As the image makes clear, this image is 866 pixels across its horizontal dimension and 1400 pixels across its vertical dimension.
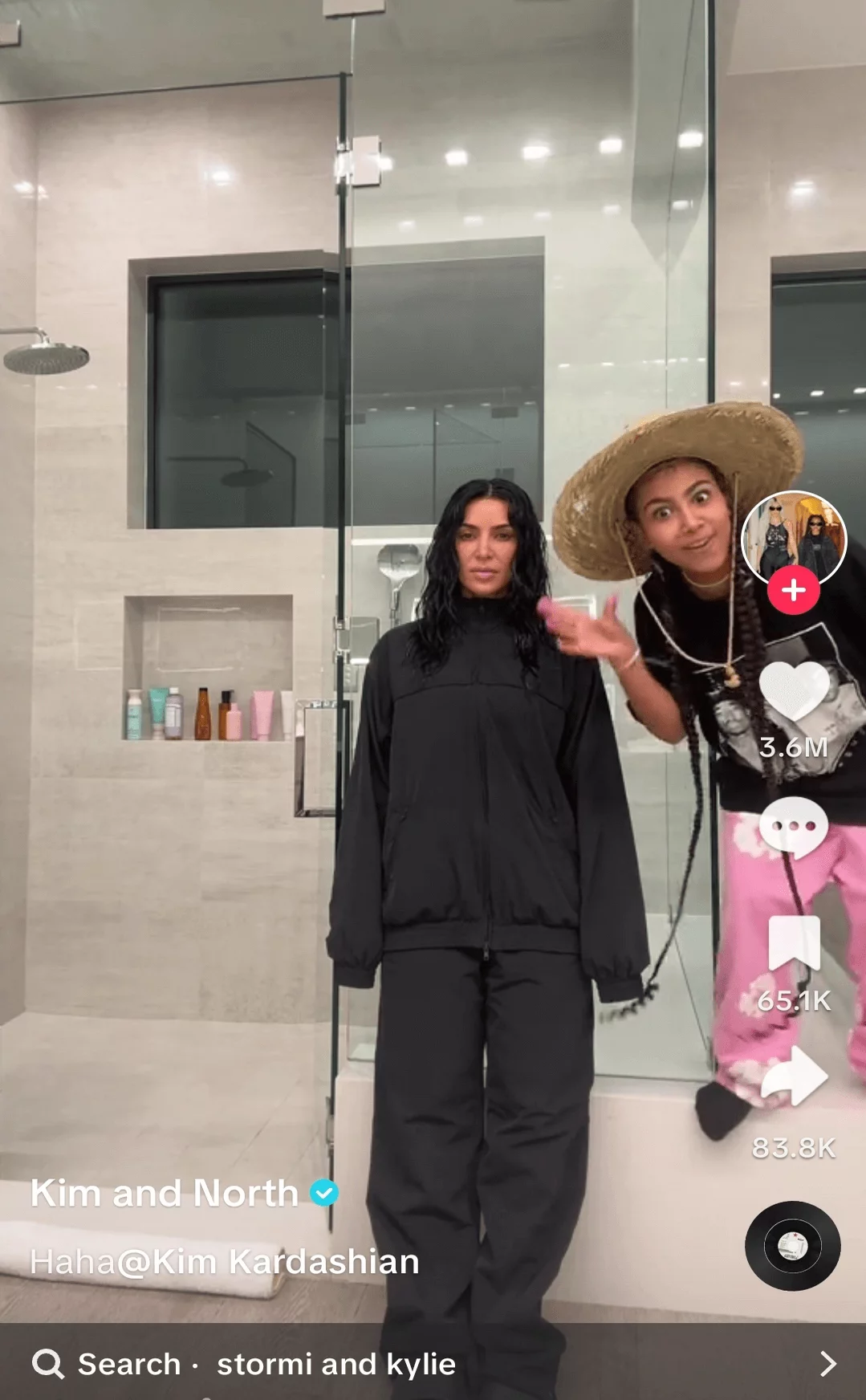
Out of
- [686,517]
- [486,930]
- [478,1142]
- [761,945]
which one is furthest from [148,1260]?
[686,517]

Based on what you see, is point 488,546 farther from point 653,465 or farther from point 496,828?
point 496,828

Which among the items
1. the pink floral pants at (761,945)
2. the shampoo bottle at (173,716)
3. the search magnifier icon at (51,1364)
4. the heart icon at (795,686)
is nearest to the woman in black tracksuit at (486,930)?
the pink floral pants at (761,945)

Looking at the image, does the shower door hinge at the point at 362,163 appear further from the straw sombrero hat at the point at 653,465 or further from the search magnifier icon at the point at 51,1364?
the search magnifier icon at the point at 51,1364

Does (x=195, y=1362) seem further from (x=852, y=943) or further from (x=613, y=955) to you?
(x=852, y=943)

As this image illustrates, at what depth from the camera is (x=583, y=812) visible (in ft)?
3.82

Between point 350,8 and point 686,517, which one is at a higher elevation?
point 350,8

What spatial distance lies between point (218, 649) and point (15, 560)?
49cm

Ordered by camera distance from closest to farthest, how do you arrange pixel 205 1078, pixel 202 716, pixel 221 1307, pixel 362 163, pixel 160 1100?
1. pixel 221 1307
2. pixel 362 163
3. pixel 160 1100
4. pixel 205 1078
5. pixel 202 716

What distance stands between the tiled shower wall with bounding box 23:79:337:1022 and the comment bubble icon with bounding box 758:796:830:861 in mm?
1439

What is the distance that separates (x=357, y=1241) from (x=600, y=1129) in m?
0.34

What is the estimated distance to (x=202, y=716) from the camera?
2375mm

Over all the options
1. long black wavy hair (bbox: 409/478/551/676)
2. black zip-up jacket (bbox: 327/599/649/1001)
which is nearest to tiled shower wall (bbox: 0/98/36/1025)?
black zip-up jacket (bbox: 327/599/649/1001)

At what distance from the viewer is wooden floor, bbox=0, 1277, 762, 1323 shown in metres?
1.18

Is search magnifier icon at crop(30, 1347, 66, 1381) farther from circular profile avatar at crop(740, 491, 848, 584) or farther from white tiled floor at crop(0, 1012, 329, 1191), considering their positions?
circular profile avatar at crop(740, 491, 848, 584)
